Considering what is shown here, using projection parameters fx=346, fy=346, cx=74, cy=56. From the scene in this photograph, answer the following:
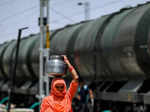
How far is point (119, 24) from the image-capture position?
420 inches

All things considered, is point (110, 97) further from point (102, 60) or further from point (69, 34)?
point (69, 34)

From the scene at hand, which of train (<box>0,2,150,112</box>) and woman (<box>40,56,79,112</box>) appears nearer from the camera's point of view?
woman (<box>40,56,79,112</box>)

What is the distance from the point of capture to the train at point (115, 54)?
940 centimetres

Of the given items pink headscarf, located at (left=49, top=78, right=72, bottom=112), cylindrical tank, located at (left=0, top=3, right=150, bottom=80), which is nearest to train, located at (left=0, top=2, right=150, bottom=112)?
cylindrical tank, located at (left=0, top=3, right=150, bottom=80)

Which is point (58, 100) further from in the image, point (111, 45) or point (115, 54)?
point (111, 45)

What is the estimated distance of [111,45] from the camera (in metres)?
10.6

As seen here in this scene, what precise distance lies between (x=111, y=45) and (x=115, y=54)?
33cm

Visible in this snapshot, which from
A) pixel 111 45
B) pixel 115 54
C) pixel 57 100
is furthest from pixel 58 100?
A: pixel 111 45

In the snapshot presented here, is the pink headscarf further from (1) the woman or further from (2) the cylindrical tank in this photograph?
(2) the cylindrical tank

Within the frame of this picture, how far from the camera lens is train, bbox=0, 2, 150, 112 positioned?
940 centimetres

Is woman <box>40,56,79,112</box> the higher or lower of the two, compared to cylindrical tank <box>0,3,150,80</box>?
lower

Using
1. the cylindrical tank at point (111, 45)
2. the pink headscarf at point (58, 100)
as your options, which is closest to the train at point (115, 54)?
the cylindrical tank at point (111, 45)

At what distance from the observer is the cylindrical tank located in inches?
370

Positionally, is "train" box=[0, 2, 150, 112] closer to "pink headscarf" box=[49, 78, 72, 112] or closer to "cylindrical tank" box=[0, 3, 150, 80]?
"cylindrical tank" box=[0, 3, 150, 80]
